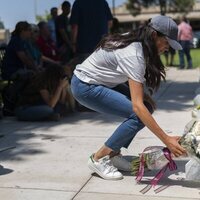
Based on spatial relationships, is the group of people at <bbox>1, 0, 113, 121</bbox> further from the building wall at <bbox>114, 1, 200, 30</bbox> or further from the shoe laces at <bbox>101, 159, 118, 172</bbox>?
the building wall at <bbox>114, 1, 200, 30</bbox>

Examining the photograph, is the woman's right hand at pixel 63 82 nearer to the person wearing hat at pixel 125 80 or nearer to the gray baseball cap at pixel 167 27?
the person wearing hat at pixel 125 80

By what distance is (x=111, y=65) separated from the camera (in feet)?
14.6

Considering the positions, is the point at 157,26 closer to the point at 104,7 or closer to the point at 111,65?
the point at 111,65

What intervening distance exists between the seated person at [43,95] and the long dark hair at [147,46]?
286 centimetres

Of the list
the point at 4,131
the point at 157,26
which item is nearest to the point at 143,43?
the point at 157,26

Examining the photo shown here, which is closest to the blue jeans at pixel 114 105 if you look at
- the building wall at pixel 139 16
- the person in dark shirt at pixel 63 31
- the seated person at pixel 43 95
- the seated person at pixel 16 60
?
the seated person at pixel 43 95

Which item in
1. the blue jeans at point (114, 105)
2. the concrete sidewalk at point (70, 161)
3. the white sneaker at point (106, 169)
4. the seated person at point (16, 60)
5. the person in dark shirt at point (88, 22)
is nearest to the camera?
the concrete sidewalk at point (70, 161)

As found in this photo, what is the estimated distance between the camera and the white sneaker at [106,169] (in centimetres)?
470

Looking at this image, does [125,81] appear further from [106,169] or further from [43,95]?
[43,95]

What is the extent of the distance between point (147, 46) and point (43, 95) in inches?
129

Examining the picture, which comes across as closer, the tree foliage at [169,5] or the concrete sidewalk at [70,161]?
the concrete sidewalk at [70,161]

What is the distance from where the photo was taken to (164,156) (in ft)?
14.6

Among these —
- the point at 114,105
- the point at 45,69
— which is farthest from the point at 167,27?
the point at 45,69

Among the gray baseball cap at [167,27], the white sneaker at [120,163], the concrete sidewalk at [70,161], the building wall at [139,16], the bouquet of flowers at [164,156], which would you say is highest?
the gray baseball cap at [167,27]
